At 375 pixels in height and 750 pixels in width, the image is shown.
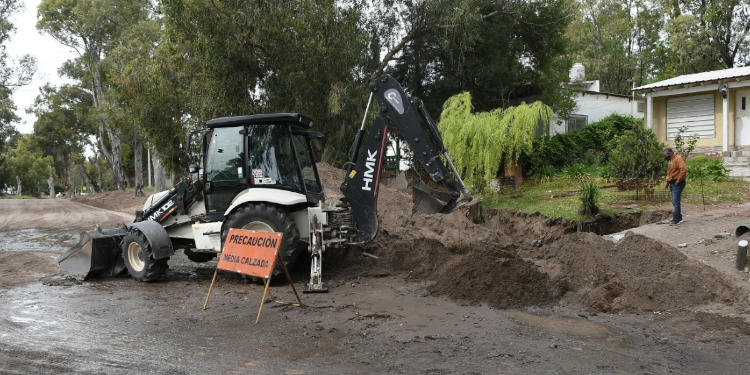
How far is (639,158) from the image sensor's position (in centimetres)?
1669

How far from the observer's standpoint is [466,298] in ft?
26.3

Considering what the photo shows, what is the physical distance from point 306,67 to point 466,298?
1232 cm

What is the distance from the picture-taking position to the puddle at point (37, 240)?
48.7 ft

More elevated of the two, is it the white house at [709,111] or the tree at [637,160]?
the white house at [709,111]

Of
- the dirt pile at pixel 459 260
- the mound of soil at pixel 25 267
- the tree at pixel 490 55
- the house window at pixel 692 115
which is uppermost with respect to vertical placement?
the tree at pixel 490 55

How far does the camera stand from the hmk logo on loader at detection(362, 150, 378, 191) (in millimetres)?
9344

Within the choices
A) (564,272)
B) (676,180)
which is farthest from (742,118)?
(564,272)

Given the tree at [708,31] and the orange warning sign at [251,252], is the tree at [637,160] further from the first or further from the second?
the tree at [708,31]

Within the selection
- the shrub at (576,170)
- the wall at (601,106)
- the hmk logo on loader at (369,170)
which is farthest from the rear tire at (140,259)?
the wall at (601,106)

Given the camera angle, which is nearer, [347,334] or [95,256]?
[347,334]

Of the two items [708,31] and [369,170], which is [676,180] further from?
[708,31]

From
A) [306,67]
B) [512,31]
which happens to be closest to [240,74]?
[306,67]

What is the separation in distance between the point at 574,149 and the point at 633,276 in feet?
51.5

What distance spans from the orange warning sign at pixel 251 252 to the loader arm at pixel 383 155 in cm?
207
